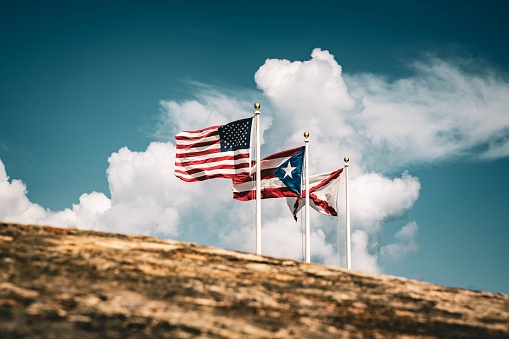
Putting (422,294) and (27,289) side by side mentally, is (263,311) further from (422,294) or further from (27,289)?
(422,294)

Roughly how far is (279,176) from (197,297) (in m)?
14.7

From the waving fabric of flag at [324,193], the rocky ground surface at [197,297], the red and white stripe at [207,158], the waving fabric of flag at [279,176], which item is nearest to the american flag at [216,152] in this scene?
the red and white stripe at [207,158]

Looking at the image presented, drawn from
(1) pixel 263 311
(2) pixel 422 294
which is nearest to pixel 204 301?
(1) pixel 263 311

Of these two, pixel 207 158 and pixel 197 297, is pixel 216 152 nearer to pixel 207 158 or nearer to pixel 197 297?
pixel 207 158

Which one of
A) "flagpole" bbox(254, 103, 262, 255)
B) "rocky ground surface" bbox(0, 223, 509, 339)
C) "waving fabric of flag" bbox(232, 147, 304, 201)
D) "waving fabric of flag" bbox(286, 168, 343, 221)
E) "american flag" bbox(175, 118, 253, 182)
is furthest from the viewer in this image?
"waving fabric of flag" bbox(286, 168, 343, 221)

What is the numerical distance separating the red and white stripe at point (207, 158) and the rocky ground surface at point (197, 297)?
11.1 m

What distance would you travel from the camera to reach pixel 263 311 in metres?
4.54

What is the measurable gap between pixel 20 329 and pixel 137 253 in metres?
2.49

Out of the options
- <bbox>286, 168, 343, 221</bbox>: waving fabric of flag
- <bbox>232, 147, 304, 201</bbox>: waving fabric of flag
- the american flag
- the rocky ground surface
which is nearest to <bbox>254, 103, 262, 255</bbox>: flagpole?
the american flag

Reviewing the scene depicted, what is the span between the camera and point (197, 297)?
15.3ft

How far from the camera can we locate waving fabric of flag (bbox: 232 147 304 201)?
18969mm

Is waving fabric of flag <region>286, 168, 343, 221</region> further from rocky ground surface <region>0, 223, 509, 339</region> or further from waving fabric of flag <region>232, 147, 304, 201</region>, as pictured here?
rocky ground surface <region>0, 223, 509, 339</region>

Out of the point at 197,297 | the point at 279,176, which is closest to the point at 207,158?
the point at 279,176

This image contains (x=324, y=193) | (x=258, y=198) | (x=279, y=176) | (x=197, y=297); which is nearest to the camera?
(x=197, y=297)
